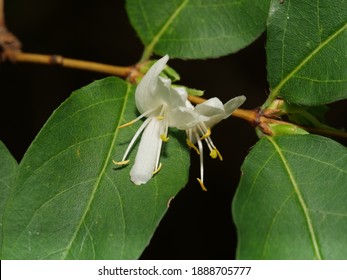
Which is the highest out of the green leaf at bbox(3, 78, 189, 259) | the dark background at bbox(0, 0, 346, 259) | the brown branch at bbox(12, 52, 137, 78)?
the brown branch at bbox(12, 52, 137, 78)

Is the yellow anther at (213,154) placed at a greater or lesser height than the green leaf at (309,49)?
lesser

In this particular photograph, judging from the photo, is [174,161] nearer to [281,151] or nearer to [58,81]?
[281,151]

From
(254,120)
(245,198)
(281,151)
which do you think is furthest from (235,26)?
(245,198)

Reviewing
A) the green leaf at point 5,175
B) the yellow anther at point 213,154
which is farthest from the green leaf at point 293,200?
the green leaf at point 5,175

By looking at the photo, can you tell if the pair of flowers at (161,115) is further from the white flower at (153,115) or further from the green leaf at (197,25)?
the green leaf at (197,25)

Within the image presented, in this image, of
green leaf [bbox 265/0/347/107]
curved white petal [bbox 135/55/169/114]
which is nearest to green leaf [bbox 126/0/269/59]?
green leaf [bbox 265/0/347/107]

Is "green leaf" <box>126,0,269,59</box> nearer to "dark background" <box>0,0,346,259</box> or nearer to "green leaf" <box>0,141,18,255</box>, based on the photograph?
"green leaf" <box>0,141,18,255</box>

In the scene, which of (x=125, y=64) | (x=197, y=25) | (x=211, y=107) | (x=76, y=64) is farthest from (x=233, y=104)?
(x=125, y=64)
